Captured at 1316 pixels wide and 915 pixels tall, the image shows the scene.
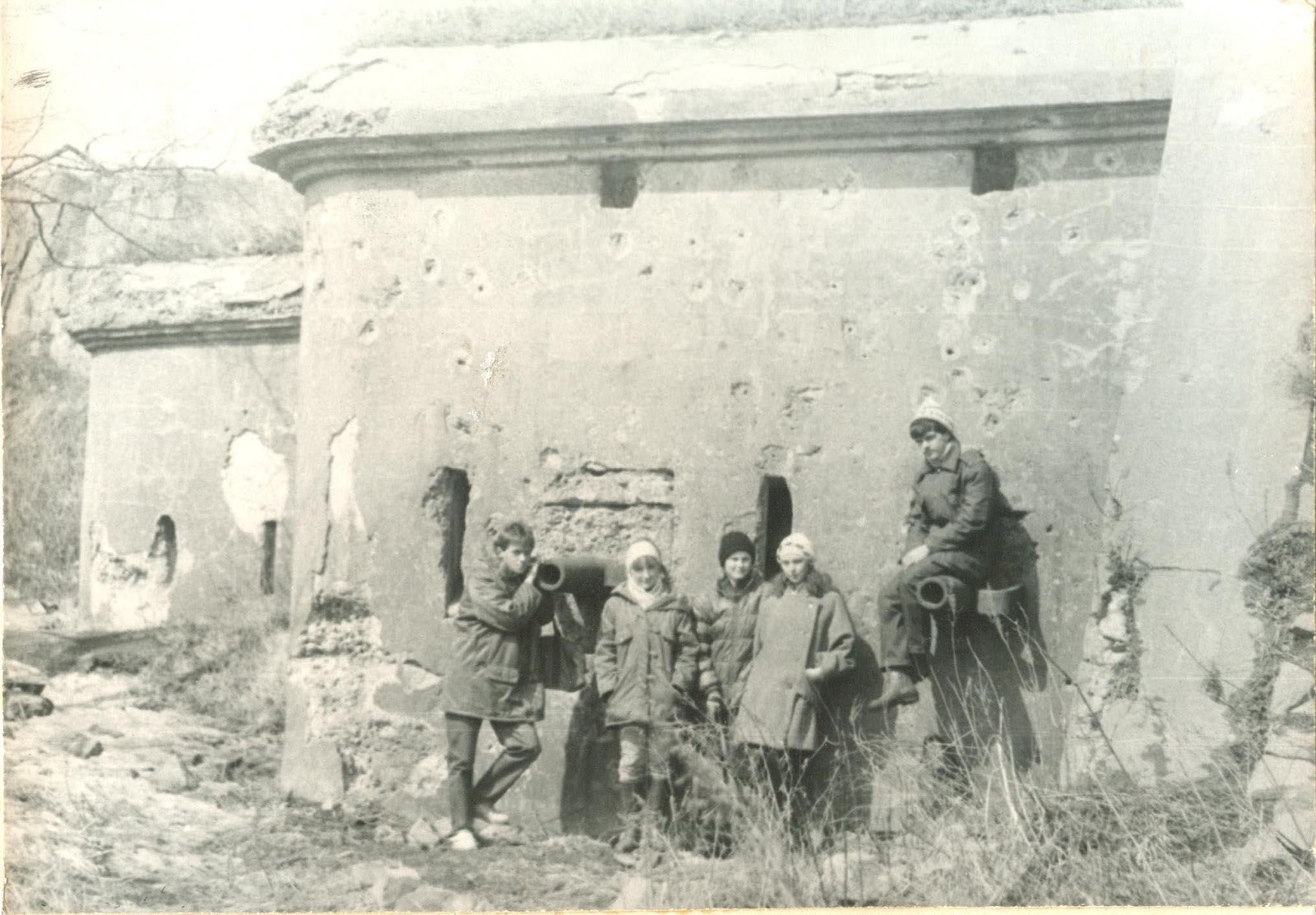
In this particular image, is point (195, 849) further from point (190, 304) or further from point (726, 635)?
point (190, 304)

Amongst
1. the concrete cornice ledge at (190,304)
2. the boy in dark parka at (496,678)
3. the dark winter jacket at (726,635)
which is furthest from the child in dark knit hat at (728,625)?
the concrete cornice ledge at (190,304)

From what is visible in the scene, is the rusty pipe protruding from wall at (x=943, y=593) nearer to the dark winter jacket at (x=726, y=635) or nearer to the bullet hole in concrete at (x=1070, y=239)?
the dark winter jacket at (x=726, y=635)

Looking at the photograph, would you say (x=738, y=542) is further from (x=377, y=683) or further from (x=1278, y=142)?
(x=1278, y=142)

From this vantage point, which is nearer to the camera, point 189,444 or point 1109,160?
point 1109,160

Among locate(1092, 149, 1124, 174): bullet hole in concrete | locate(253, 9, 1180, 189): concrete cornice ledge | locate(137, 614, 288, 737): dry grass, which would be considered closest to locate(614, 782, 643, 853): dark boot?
locate(137, 614, 288, 737): dry grass

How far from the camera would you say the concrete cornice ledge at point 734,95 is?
659cm

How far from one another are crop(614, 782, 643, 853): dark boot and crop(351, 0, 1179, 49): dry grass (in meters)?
3.32

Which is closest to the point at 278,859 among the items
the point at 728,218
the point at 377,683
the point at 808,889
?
the point at 377,683

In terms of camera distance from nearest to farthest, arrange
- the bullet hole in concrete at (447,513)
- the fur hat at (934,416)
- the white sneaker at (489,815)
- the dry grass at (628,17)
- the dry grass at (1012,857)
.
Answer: the dry grass at (1012,857) → the fur hat at (934,416) → the white sneaker at (489,815) → the dry grass at (628,17) → the bullet hole in concrete at (447,513)

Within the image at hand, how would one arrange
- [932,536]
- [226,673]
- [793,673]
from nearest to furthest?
1. [793,673]
2. [932,536]
3. [226,673]

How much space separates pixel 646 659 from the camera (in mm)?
6473

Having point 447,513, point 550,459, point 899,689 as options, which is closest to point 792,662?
point 899,689

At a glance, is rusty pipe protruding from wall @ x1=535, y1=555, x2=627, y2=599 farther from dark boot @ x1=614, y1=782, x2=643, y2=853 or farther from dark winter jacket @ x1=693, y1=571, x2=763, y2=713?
dark boot @ x1=614, y1=782, x2=643, y2=853

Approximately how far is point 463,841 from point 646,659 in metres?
1.11
